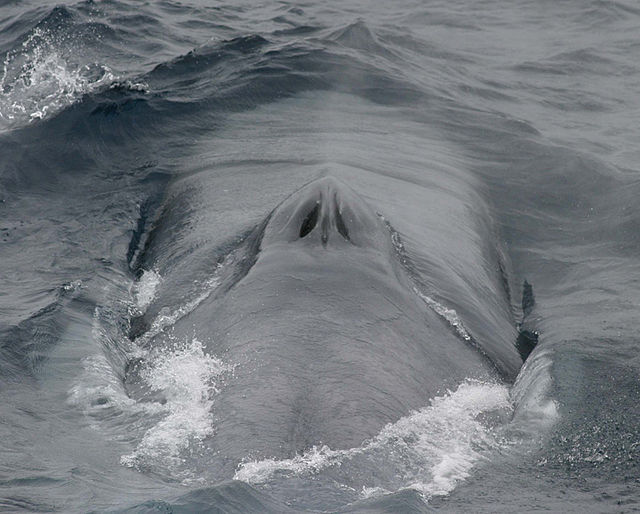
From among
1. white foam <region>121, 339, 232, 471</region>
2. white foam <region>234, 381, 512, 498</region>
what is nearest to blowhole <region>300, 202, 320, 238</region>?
white foam <region>121, 339, 232, 471</region>

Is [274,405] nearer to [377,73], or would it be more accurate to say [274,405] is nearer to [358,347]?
[358,347]

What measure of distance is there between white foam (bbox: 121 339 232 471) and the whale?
13 centimetres

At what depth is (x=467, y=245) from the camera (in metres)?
14.4

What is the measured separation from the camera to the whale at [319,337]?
363 inches

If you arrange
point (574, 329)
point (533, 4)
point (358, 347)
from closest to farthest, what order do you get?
point (358, 347) < point (574, 329) < point (533, 4)

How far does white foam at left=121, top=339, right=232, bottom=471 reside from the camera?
Result: 30.3 ft

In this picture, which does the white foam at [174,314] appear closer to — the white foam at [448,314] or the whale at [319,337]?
the whale at [319,337]

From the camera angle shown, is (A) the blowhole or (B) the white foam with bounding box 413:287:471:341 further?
(B) the white foam with bounding box 413:287:471:341

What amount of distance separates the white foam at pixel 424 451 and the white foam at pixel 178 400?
93cm

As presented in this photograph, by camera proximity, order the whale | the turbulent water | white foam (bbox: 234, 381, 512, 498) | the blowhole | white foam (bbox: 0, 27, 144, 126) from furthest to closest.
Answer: white foam (bbox: 0, 27, 144, 126) < the blowhole < the whale < the turbulent water < white foam (bbox: 234, 381, 512, 498)

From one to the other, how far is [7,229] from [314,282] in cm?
618

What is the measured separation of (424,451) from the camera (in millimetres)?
9406

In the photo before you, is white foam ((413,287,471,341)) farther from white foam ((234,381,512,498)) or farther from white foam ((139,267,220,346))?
white foam ((139,267,220,346))

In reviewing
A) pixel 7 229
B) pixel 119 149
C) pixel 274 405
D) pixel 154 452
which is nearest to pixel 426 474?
pixel 274 405
